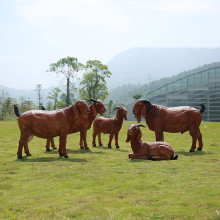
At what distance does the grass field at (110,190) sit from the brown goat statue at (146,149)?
0.56 metres

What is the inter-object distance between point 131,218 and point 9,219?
1897 millimetres

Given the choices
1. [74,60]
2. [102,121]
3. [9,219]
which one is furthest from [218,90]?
[9,219]

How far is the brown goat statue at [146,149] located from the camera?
9.30 m

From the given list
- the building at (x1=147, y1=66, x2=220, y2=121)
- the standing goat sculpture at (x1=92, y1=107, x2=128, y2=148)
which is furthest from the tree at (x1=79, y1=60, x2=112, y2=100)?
the standing goat sculpture at (x1=92, y1=107, x2=128, y2=148)

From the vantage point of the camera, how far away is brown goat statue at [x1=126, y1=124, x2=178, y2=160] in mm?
9305

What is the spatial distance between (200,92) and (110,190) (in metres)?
41.4

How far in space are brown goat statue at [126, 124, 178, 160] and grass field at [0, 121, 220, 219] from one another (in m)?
0.56

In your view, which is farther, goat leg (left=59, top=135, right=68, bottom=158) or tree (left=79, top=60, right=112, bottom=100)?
tree (left=79, top=60, right=112, bottom=100)

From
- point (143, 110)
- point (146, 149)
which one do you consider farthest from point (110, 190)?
point (143, 110)

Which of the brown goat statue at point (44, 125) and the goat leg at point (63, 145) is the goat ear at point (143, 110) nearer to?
the brown goat statue at point (44, 125)

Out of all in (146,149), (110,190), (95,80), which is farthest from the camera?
(95,80)

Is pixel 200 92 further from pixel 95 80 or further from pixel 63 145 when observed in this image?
pixel 63 145

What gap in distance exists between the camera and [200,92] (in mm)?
44250

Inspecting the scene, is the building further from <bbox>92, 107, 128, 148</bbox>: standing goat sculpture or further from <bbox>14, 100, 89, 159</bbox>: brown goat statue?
<bbox>14, 100, 89, 159</bbox>: brown goat statue
